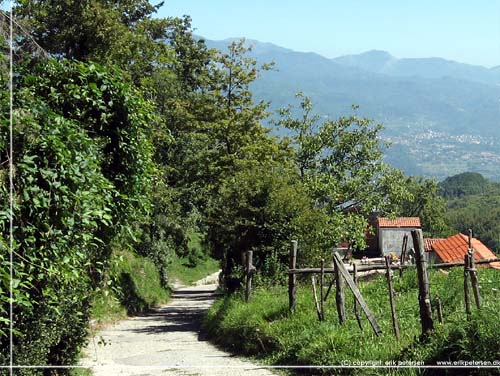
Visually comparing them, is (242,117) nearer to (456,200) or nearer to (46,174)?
(46,174)

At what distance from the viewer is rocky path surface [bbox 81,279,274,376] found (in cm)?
1147

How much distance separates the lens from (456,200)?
484ft

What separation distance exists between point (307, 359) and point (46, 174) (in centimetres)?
570

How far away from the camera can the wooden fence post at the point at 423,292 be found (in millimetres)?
8547

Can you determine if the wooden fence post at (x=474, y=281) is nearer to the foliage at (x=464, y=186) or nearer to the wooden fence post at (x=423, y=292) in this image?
the wooden fence post at (x=423, y=292)

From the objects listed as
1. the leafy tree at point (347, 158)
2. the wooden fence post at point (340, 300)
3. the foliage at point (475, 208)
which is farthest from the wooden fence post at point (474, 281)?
the foliage at point (475, 208)

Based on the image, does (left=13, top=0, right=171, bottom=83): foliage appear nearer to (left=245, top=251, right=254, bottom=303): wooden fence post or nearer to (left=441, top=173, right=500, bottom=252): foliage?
(left=245, top=251, right=254, bottom=303): wooden fence post

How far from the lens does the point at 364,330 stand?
421 inches

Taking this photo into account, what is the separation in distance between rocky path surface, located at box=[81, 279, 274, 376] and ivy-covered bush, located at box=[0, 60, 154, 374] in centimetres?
118

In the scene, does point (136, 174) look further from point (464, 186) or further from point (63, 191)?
point (464, 186)

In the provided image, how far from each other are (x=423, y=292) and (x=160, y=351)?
27.4 feet

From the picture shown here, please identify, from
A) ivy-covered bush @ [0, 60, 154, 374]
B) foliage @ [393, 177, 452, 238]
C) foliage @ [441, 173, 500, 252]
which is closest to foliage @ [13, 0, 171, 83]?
ivy-covered bush @ [0, 60, 154, 374]

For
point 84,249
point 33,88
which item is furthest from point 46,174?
point 33,88

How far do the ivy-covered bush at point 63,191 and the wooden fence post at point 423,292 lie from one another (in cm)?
423
